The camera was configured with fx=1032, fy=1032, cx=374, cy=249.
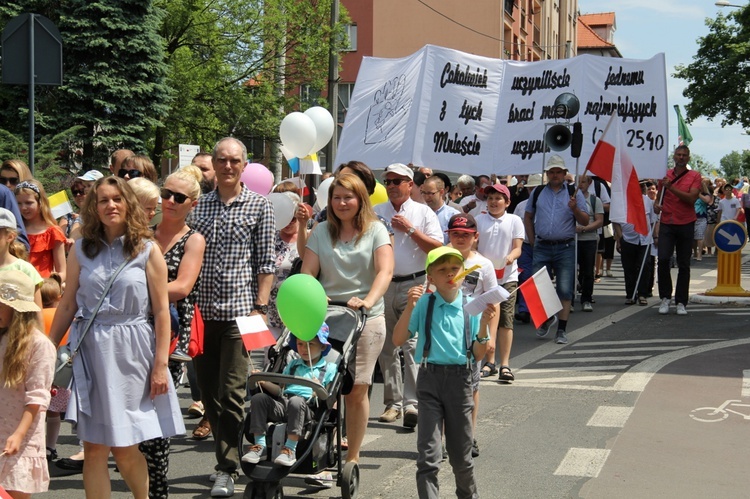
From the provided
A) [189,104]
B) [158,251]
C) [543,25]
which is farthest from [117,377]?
[543,25]

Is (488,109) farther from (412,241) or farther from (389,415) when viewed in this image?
(389,415)

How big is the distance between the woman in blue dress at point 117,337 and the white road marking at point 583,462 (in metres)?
2.64

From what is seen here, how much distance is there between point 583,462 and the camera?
666 cm

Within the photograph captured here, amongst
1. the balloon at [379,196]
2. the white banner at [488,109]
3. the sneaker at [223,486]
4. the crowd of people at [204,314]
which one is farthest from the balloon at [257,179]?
the white banner at [488,109]

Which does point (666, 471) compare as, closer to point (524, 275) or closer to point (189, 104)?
point (524, 275)

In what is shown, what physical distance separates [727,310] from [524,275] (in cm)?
314

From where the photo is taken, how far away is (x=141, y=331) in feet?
16.3

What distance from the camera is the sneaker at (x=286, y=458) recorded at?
205 inches

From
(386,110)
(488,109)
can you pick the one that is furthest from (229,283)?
(488,109)

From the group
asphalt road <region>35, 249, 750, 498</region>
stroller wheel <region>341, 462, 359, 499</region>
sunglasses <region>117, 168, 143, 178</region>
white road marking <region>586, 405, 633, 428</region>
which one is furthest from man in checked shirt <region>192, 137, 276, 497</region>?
white road marking <region>586, 405, 633, 428</region>

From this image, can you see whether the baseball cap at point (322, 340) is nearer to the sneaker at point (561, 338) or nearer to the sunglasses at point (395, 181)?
the sunglasses at point (395, 181)

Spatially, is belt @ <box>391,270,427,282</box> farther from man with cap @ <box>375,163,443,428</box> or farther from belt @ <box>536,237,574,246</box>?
belt @ <box>536,237,574,246</box>

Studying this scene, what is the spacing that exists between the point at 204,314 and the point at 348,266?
36.2 inches

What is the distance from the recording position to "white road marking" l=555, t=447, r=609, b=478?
6414 mm
